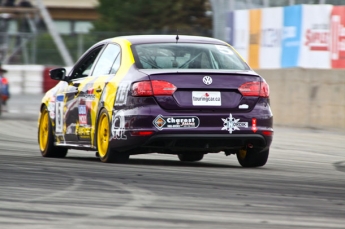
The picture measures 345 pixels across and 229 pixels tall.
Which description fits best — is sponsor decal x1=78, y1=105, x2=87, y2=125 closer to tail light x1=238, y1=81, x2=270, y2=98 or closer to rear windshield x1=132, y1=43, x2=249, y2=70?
rear windshield x1=132, y1=43, x2=249, y2=70

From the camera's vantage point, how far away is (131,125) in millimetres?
10453

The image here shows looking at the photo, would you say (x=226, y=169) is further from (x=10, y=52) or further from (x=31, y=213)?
(x=10, y=52)

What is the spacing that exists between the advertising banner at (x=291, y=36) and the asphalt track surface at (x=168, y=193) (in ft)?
24.4

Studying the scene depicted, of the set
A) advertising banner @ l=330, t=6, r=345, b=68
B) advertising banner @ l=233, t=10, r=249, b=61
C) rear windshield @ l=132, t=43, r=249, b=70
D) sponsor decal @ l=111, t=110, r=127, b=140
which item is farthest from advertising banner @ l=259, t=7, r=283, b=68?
sponsor decal @ l=111, t=110, r=127, b=140

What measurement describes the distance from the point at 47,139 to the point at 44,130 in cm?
41

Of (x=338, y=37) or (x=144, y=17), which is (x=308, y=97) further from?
(x=144, y=17)

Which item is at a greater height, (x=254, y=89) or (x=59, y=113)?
(x=254, y=89)

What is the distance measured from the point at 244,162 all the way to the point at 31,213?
4.64m

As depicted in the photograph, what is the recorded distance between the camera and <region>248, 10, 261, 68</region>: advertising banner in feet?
72.5

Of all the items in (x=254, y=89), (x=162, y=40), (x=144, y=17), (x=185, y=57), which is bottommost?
(x=144, y=17)

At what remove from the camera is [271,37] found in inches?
848

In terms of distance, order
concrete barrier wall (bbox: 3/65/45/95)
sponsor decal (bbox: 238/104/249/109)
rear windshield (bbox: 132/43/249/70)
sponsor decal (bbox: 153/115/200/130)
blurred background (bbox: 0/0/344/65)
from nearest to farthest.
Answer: sponsor decal (bbox: 153/115/200/130) → sponsor decal (bbox: 238/104/249/109) → rear windshield (bbox: 132/43/249/70) → blurred background (bbox: 0/0/344/65) → concrete barrier wall (bbox: 3/65/45/95)

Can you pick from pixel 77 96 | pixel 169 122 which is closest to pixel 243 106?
pixel 169 122

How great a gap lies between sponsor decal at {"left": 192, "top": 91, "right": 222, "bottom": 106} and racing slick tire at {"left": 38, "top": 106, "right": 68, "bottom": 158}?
276 cm
